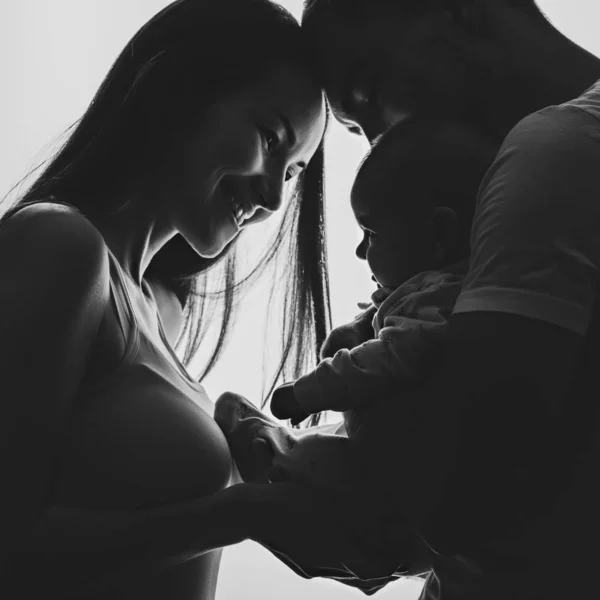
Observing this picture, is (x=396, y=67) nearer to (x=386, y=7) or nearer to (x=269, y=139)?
(x=386, y=7)

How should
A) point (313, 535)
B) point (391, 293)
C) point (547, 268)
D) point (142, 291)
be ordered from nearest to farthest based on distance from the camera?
point (547, 268), point (313, 535), point (391, 293), point (142, 291)

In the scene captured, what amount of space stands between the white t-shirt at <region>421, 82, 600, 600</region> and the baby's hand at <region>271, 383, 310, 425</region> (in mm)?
225

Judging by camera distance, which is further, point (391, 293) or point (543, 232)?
point (391, 293)

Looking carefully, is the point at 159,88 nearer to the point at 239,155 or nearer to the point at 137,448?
the point at 239,155

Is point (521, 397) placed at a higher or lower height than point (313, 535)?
higher

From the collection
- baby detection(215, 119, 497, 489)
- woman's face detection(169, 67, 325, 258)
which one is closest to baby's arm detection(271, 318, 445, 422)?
baby detection(215, 119, 497, 489)

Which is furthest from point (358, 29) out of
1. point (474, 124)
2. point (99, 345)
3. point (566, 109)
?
point (99, 345)

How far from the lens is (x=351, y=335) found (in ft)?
2.99

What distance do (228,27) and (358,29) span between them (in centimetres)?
28

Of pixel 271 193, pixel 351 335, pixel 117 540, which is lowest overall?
pixel 117 540

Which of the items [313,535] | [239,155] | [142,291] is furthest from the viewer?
[142,291]

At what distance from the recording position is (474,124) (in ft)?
2.83

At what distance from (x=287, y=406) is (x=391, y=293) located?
0.56 ft

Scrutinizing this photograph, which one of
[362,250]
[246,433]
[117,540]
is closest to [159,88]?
[362,250]
